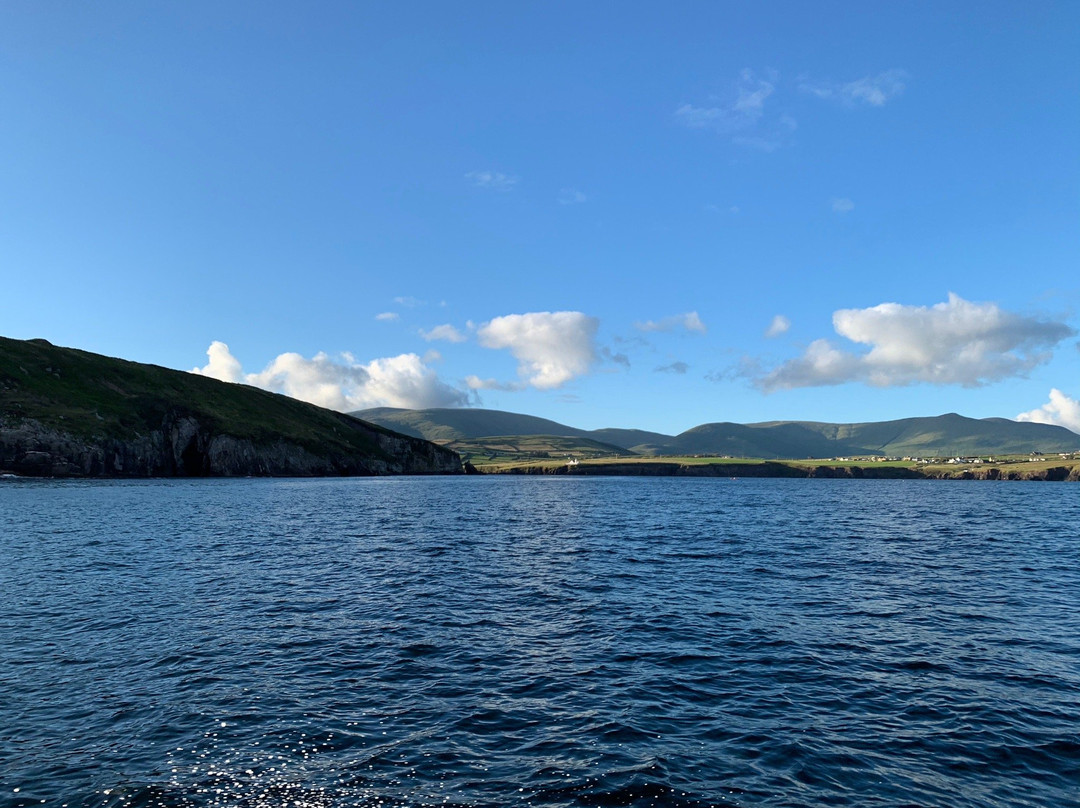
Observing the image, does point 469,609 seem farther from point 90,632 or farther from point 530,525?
point 530,525

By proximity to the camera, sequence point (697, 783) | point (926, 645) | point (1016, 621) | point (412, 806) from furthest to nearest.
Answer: point (1016, 621) → point (926, 645) → point (697, 783) → point (412, 806)

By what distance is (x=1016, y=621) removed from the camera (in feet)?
102

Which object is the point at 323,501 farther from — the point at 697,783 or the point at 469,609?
the point at 697,783

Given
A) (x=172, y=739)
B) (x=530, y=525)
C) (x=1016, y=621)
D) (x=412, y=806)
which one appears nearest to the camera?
(x=412, y=806)

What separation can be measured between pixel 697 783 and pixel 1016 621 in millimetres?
26138

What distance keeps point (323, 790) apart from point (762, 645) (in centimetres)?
1952

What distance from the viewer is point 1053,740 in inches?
711

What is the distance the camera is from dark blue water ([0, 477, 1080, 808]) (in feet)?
50.3

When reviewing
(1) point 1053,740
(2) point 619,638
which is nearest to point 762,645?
(2) point 619,638

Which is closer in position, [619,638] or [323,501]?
[619,638]

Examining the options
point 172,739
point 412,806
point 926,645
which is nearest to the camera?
point 412,806

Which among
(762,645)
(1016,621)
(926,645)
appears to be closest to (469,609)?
(762,645)

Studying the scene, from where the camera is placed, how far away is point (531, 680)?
22203 millimetres

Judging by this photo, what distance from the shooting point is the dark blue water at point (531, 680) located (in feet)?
50.3
